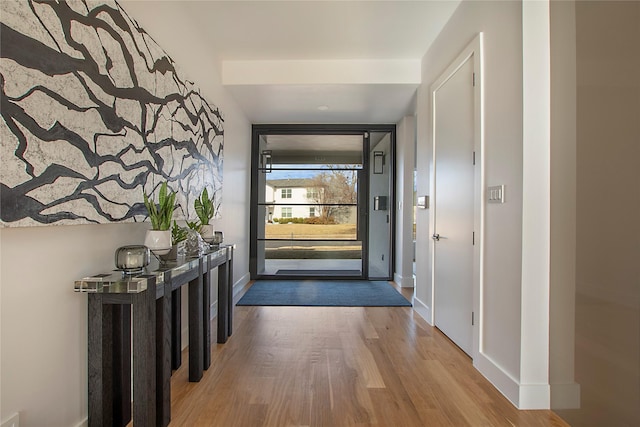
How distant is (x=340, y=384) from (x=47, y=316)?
145cm

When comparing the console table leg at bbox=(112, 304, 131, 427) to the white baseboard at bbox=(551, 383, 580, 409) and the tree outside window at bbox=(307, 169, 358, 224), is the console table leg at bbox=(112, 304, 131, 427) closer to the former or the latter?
the white baseboard at bbox=(551, 383, 580, 409)

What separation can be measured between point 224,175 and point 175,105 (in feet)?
4.27

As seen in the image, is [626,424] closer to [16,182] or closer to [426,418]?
[426,418]

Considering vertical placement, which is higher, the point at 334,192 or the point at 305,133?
the point at 305,133

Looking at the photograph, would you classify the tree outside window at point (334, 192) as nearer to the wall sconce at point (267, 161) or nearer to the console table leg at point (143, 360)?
the wall sconce at point (267, 161)

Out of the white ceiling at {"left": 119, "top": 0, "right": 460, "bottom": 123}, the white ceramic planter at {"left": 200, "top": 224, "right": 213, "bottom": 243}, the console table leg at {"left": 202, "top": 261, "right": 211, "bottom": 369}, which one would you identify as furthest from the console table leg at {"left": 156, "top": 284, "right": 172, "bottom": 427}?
the white ceiling at {"left": 119, "top": 0, "right": 460, "bottom": 123}

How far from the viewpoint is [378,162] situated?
197 inches

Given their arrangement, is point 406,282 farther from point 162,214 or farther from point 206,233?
point 162,214

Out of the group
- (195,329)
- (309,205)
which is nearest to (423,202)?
(309,205)

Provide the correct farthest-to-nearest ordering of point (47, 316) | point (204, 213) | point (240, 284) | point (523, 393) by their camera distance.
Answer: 1. point (240, 284)
2. point (204, 213)
3. point (523, 393)
4. point (47, 316)

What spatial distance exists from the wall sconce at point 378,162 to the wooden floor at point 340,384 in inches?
106

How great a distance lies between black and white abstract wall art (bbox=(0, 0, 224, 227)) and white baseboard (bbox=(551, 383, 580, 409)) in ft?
7.55

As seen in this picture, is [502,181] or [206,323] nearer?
[502,181]

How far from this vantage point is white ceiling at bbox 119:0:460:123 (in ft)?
7.75
